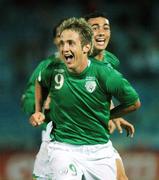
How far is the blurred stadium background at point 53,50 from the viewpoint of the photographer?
30.9ft

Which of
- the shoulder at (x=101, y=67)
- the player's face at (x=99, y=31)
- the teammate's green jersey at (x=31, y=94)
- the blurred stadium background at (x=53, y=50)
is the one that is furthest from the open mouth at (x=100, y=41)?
the blurred stadium background at (x=53, y=50)

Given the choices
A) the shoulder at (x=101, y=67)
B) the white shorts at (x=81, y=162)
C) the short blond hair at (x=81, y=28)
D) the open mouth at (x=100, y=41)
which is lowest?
the white shorts at (x=81, y=162)

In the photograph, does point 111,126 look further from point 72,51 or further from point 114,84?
point 72,51

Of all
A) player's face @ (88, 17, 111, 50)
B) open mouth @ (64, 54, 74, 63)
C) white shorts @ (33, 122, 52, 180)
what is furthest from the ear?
white shorts @ (33, 122, 52, 180)

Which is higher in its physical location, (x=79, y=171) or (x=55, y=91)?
(x=55, y=91)

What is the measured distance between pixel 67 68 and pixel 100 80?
26 centimetres

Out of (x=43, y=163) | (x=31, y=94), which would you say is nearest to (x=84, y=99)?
(x=31, y=94)

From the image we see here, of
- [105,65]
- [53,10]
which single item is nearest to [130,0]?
[53,10]

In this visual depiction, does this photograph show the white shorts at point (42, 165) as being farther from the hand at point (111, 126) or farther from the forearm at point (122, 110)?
the forearm at point (122, 110)

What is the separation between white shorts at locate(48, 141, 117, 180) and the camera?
5.16 meters

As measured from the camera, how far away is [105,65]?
5.32 meters

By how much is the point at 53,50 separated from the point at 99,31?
559 centimetres

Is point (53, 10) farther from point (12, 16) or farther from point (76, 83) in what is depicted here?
point (76, 83)

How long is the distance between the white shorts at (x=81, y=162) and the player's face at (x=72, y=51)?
0.55 meters
